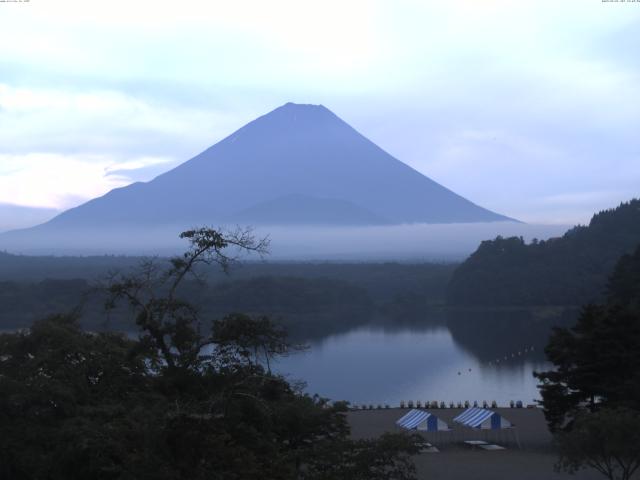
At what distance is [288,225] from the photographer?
90875 mm

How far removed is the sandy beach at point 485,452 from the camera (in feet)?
29.4

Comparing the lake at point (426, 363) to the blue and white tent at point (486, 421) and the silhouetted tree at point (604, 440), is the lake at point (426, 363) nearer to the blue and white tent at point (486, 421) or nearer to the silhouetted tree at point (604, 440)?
the blue and white tent at point (486, 421)

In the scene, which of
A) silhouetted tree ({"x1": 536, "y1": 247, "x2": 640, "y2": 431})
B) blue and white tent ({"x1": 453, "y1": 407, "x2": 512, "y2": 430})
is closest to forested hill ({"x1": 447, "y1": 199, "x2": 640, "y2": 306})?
blue and white tent ({"x1": 453, "y1": 407, "x2": 512, "y2": 430})

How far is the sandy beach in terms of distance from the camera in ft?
29.4

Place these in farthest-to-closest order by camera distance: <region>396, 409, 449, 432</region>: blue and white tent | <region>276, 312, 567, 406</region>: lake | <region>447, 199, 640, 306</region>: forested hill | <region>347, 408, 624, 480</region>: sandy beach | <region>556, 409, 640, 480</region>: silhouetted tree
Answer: <region>447, 199, 640, 306</region>: forested hill, <region>276, 312, 567, 406</region>: lake, <region>396, 409, 449, 432</region>: blue and white tent, <region>347, 408, 624, 480</region>: sandy beach, <region>556, 409, 640, 480</region>: silhouetted tree

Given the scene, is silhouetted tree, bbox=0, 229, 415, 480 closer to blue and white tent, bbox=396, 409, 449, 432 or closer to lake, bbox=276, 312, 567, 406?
blue and white tent, bbox=396, 409, 449, 432

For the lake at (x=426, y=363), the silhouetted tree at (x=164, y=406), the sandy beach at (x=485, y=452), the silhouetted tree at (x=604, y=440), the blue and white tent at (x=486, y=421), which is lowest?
the lake at (x=426, y=363)

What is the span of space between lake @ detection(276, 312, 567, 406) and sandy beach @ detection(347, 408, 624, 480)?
11.8ft

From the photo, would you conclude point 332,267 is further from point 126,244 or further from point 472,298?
point 126,244

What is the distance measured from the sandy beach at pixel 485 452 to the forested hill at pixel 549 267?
2461 centimetres

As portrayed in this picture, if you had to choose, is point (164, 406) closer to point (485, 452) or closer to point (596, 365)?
point (485, 452)

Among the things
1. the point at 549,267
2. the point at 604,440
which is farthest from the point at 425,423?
the point at 549,267

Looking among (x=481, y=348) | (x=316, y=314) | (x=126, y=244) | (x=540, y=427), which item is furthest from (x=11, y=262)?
(x=540, y=427)

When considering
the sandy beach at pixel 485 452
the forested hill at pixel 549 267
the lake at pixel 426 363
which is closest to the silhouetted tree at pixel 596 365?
the sandy beach at pixel 485 452
